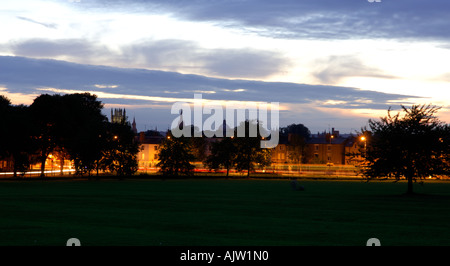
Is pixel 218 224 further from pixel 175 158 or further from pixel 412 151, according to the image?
pixel 175 158

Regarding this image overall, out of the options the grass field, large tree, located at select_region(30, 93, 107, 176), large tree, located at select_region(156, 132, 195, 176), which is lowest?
the grass field

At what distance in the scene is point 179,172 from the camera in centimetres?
12238

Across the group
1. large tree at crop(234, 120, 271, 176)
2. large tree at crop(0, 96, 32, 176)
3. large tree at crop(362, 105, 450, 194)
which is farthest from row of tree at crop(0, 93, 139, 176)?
large tree at crop(362, 105, 450, 194)

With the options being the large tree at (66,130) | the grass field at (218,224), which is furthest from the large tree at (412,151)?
the large tree at (66,130)

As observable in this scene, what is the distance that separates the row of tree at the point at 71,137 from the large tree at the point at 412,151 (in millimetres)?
54250

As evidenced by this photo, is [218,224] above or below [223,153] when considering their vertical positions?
below

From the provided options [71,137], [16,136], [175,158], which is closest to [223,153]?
[175,158]

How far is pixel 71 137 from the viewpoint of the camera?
109 meters

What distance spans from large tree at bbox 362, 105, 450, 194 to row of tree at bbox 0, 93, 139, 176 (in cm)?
5425

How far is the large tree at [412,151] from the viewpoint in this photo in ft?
202

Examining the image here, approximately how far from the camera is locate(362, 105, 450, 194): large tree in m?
61.5

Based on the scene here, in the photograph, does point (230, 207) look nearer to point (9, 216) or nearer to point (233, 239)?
point (9, 216)

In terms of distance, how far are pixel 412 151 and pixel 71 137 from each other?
65543 mm

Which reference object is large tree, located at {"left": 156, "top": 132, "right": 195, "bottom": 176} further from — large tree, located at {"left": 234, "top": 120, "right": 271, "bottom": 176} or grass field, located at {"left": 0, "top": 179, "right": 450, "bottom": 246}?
grass field, located at {"left": 0, "top": 179, "right": 450, "bottom": 246}
